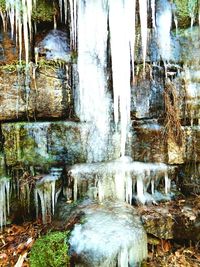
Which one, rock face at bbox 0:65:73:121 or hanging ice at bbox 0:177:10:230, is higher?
rock face at bbox 0:65:73:121

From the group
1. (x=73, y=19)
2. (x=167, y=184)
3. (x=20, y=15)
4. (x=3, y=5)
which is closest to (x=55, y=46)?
(x=73, y=19)

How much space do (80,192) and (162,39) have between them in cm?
241

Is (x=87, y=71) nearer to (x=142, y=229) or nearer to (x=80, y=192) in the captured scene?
(x=80, y=192)

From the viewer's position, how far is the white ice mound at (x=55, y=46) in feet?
13.8

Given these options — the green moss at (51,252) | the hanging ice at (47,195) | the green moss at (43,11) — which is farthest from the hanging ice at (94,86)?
the green moss at (51,252)

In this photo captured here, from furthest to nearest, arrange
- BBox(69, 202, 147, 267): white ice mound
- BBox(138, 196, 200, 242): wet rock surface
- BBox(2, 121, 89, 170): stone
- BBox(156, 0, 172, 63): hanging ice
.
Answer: BBox(156, 0, 172, 63): hanging ice < BBox(2, 121, 89, 170): stone < BBox(138, 196, 200, 242): wet rock surface < BBox(69, 202, 147, 267): white ice mound

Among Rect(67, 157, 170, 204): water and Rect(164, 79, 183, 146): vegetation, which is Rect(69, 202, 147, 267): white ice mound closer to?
Rect(67, 157, 170, 204): water

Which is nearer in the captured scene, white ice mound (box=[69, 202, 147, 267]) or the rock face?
white ice mound (box=[69, 202, 147, 267])

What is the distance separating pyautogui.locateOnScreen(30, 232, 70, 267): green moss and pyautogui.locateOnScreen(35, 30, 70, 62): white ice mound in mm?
2347

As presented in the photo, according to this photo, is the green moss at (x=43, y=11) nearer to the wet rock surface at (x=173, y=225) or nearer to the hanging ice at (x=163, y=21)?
the hanging ice at (x=163, y=21)

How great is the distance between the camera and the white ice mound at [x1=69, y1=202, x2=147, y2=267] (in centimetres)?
289

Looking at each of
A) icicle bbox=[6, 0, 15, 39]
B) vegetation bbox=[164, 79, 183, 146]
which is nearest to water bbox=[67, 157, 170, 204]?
vegetation bbox=[164, 79, 183, 146]

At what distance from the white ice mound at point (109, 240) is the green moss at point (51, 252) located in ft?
0.30

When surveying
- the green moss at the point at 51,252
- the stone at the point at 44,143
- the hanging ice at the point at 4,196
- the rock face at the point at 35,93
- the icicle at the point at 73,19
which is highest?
Answer: the icicle at the point at 73,19
